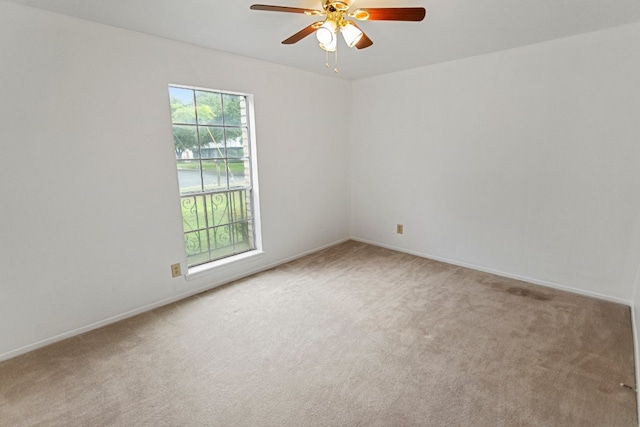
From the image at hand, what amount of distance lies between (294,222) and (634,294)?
3.20 metres

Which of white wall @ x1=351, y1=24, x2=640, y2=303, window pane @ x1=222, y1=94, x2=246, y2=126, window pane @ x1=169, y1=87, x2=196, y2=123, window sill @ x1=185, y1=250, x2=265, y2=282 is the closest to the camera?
white wall @ x1=351, y1=24, x2=640, y2=303

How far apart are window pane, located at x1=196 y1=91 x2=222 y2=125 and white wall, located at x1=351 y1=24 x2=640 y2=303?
197cm

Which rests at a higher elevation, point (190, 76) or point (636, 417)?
point (190, 76)

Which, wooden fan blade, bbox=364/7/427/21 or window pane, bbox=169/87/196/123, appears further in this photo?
window pane, bbox=169/87/196/123

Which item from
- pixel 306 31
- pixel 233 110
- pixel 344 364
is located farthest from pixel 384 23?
pixel 344 364

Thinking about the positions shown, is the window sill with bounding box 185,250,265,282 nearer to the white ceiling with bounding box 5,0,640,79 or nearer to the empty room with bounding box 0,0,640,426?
the empty room with bounding box 0,0,640,426

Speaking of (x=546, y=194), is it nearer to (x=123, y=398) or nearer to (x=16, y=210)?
(x=123, y=398)

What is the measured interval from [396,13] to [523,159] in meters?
2.10

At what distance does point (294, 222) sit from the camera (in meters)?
3.83

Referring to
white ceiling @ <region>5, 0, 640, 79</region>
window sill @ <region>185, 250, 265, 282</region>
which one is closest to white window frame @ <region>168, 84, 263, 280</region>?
window sill @ <region>185, 250, 265, 282</region>

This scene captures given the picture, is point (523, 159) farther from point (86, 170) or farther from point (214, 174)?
point (86, 170)

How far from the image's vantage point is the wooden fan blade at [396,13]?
5.37 ft

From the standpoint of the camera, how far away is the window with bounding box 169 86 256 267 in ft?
9.34

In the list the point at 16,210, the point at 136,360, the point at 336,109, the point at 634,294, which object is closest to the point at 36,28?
the point at 16,210
